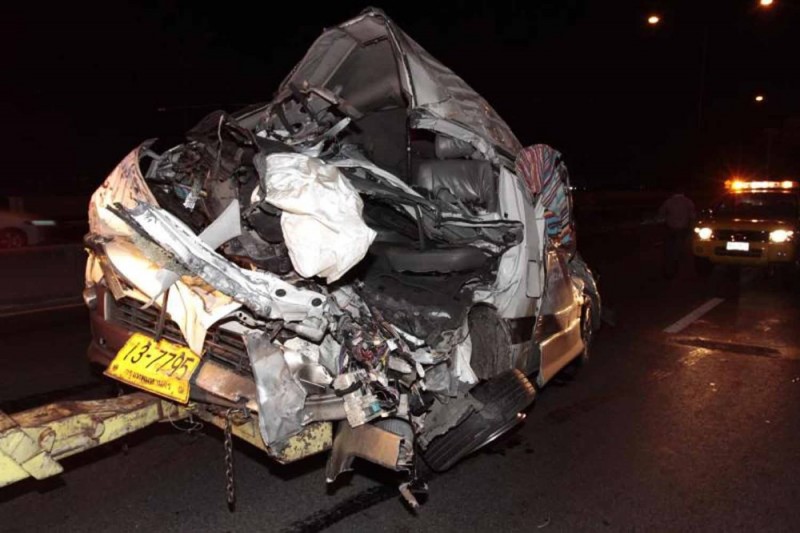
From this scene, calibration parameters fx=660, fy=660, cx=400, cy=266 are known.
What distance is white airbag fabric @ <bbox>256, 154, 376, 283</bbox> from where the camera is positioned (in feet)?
9.45

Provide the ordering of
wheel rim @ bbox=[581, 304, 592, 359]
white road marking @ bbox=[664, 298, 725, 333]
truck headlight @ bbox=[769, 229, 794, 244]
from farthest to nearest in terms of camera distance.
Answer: truck headlight @ bbox=[769, 229, 794, 244] → white road marking @ bbox=[664, 298, 725, 333] → wheel rim @ bbox=[581, 304, 592, 359]

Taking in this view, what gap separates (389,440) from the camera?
3.06m

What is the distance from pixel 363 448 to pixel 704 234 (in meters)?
10.2

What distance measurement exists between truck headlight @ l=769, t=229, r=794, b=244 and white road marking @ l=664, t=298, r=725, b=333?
1.84 meters

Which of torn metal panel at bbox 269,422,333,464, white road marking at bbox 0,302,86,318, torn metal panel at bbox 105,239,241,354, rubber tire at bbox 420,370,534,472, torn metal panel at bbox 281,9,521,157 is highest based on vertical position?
torn metal panel at bbox 281,9,521,157

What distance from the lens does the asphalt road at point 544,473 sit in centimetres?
346

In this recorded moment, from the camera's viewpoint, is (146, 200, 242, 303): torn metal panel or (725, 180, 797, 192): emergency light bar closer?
(146, 200, 242, 303): torn metal panel

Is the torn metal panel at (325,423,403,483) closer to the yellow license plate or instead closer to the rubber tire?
the rubber tire

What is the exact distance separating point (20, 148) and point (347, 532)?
90.3 feet

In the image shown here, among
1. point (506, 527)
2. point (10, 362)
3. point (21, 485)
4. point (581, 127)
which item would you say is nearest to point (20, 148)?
point (10, 362)

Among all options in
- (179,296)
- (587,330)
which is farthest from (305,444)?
(587,330)

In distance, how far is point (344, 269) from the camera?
2910mm

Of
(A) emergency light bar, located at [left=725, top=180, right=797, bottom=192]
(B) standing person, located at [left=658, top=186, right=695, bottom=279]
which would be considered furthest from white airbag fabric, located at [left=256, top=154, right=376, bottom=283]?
(A) emergency light bar, located at [left=725, top=180, right=797, bottom=192]

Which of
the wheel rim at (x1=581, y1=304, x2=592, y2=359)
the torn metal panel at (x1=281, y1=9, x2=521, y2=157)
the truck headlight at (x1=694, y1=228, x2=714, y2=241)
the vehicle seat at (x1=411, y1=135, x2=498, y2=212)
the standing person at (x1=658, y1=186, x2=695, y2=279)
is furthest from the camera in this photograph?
the standing person at (x1=658, y1=186, x2=695, y2=279)
